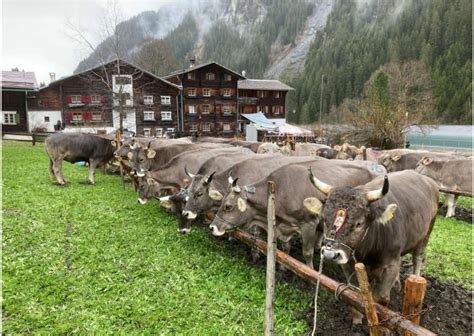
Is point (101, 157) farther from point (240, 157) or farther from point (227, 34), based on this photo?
point (227, 34)

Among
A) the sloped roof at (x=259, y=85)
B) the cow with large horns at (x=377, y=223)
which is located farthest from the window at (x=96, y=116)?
the cow with large horns at (x=377, y=223)

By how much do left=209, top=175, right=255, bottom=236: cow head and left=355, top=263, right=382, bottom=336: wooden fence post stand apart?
10.2ft

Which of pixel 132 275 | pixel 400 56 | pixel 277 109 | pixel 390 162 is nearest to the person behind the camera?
pixel 132 275

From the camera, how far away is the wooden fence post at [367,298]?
3.06m

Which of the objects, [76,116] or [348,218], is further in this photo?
[76,116]

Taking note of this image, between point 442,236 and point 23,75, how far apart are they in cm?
4446

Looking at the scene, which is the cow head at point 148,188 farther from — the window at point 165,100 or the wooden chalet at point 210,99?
the window at point 165,100

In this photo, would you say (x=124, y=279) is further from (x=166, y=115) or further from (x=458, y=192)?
(x=166, y=115)

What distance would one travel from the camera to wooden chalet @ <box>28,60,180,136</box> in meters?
37.8

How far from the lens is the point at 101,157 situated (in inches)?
566

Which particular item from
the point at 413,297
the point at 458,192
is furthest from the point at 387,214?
the point at 458,192

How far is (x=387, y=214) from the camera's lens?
3867 mm

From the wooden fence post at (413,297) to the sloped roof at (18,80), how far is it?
41.4m

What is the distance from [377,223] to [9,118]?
4202 cm
